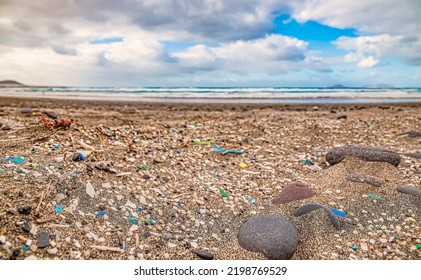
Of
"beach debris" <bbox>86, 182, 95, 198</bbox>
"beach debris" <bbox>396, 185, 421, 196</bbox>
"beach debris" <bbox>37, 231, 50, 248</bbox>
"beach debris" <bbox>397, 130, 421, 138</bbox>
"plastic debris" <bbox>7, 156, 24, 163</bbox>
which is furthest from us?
"beach debris" <bbox>397, 130, 421, 138</bbox>

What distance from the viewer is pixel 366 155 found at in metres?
5.96

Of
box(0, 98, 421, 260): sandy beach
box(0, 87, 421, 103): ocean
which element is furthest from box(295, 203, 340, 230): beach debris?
box(0, 87, 421, 103): ocean

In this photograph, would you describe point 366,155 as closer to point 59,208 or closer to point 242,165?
point 242,165

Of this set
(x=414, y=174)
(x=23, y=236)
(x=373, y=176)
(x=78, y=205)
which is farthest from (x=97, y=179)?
(x=414, y=174)

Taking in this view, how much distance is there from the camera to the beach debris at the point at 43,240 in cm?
299

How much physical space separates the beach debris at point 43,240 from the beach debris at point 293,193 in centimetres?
313

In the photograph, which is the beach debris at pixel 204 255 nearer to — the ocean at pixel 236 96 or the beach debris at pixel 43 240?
the beach debris at pixel 43 240

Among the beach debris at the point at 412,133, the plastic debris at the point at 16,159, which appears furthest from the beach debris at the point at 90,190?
the beach debris at the point at 412,133

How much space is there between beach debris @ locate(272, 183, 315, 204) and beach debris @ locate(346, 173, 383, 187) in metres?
0.84

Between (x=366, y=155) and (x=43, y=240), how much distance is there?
5.58 metres

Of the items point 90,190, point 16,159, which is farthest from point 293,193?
point 16,159

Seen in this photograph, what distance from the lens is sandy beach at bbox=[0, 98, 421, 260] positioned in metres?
3.35

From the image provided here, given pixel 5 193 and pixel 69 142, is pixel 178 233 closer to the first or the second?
pixel 5 193

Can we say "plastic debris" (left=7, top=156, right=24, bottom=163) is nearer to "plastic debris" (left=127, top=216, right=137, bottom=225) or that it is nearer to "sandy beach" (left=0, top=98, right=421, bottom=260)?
"sandy beach" (left=0, top=98, right=421, bottom=260)
